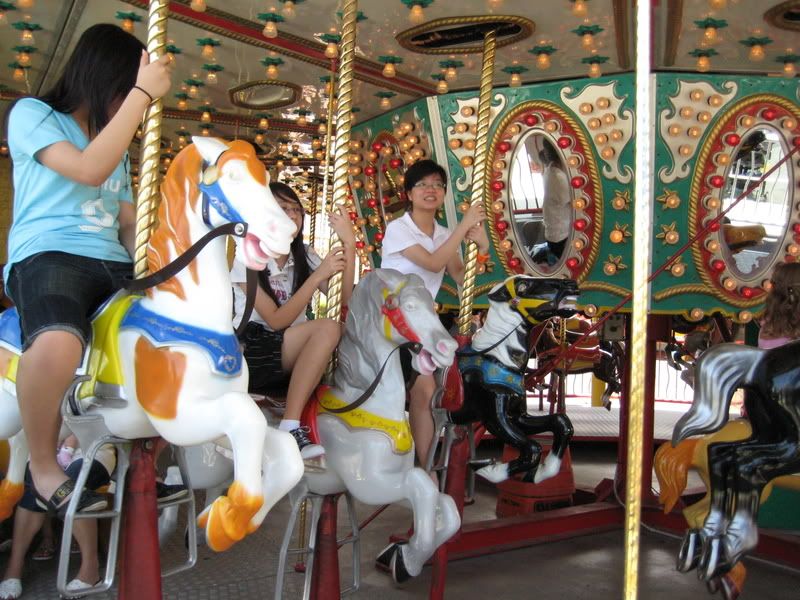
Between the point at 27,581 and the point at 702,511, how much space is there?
108 inches

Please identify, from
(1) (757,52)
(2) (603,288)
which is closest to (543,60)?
(1) (757,52)

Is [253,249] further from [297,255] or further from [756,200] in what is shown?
[756,200]

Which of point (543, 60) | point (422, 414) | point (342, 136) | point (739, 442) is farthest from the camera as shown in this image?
point (543, 60)

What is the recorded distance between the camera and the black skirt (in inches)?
109

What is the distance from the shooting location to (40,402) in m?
1.77

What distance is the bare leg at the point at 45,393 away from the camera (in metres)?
1.74

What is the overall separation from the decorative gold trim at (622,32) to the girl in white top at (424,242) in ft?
3.91

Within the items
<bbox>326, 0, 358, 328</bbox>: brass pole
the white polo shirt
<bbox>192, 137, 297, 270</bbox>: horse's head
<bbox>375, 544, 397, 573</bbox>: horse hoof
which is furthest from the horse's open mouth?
<bbox>375, 544, 397, 573</bbox>: horse hoof

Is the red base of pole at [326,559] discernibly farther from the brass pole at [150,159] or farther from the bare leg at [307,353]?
the brass pole at [150,159]

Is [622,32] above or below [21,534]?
above

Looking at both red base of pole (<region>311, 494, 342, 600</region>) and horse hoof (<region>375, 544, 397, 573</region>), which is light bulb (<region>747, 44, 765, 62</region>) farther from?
red base of pole (<region>311, 494, 342, 600</region>)

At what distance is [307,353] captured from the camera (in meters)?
2.56

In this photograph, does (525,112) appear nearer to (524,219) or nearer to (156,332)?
(524,219)

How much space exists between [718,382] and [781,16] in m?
2.04
